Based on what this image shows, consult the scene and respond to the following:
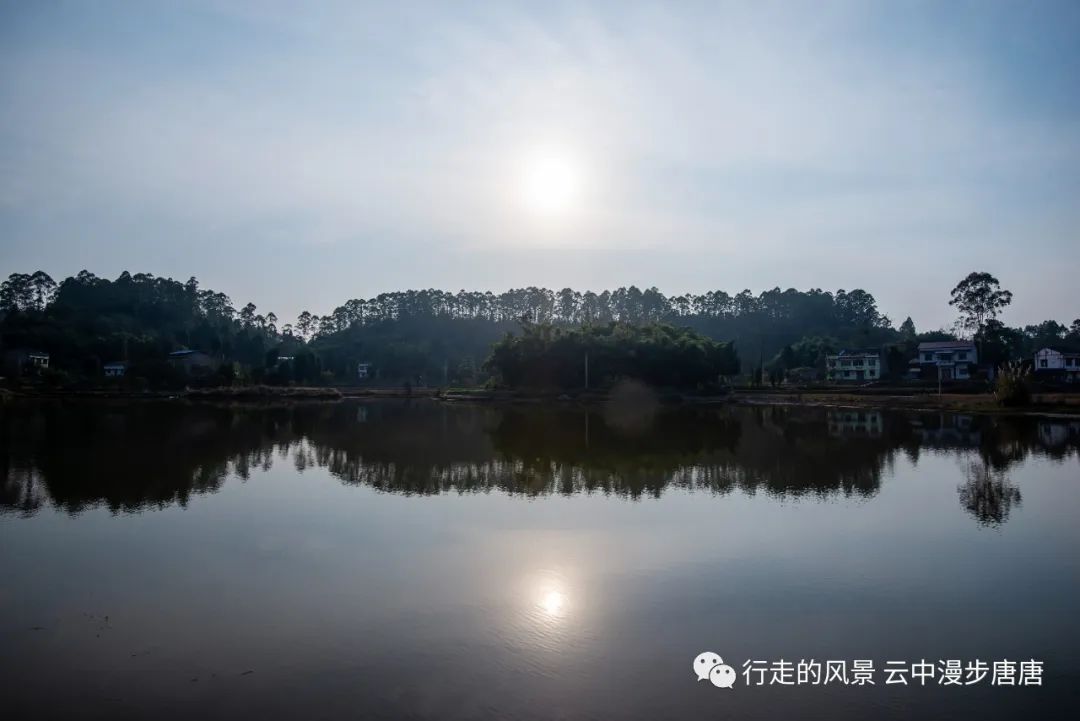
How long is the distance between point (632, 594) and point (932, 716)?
3.85 metres

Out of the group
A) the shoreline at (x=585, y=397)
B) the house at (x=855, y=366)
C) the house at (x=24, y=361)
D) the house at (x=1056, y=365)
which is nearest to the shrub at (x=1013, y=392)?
the shoreline at (x=585, y=397)

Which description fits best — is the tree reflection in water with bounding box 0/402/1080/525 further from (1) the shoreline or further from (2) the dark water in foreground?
(1) the shoreline

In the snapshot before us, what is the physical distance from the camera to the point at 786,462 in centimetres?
2188

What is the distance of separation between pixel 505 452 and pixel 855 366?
202 ft

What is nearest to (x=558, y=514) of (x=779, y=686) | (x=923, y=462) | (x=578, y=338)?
(x=779, y=686)

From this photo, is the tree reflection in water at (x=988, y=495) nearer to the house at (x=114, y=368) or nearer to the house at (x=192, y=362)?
the house at (x=192, y=362)

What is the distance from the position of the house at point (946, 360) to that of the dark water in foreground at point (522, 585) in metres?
52.9

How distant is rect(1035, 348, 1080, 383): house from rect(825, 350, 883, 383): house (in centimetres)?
1470

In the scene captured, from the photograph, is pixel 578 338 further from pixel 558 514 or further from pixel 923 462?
pixel 558 514

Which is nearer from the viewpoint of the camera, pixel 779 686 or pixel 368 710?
pixel 368 710

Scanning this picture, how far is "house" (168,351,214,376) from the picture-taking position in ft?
241

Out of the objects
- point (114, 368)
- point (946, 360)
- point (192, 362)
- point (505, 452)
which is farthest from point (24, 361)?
point (946, 360)

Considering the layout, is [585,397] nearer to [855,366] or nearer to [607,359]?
[607,359]

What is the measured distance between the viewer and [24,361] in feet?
223
